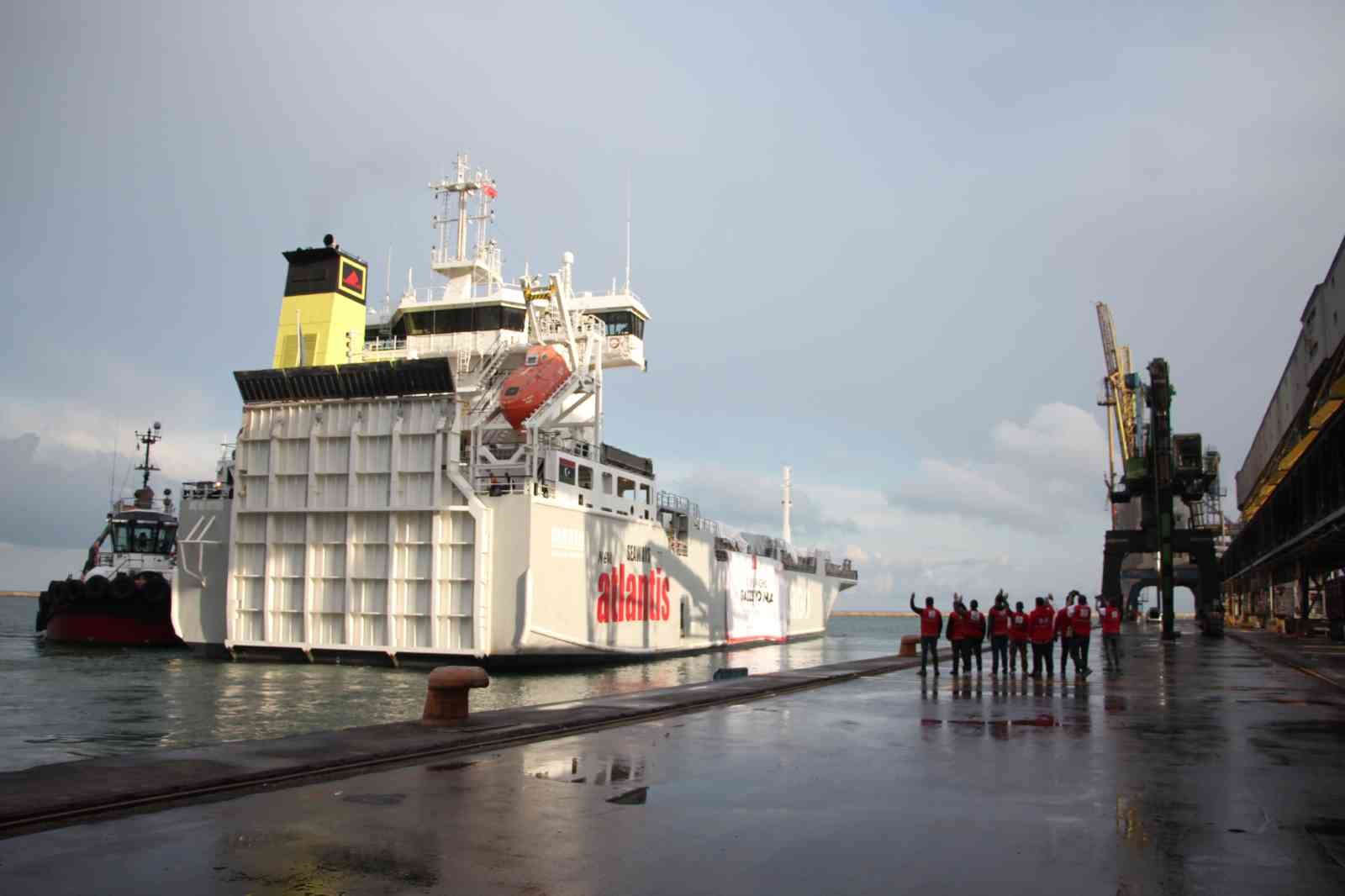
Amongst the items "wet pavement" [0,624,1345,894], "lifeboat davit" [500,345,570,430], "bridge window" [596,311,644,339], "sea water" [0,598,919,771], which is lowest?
"sea water" [0,598,919,771]

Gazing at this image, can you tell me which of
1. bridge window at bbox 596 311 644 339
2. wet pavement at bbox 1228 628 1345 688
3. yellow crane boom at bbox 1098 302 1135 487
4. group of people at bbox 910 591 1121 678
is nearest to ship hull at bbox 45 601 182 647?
bridge window at bbox 596 311 644 339

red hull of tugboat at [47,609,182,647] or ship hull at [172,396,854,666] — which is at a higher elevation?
ship hull at [172,396,854,666]

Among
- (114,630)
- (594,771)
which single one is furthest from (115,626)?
(594,771)

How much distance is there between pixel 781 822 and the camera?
26.8 feet

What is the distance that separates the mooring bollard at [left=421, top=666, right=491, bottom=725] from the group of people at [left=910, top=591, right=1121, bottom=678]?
36.7ft

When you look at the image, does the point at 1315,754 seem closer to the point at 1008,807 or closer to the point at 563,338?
the point at 1008,807

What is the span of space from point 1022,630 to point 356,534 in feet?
69.5

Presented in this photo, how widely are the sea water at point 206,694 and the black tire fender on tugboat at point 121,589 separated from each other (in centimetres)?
467

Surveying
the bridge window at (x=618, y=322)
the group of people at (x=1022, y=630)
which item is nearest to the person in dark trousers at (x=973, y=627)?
the group of people at (x=1022, y=630)

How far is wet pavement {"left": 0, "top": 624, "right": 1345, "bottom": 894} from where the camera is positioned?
21.4 feet

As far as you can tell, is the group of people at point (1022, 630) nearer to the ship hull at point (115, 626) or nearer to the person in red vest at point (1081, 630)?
the person in red vest at point (1081, 630)

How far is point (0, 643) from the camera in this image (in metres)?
53.5

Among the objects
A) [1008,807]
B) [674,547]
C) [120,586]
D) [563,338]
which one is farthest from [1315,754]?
[120,586]

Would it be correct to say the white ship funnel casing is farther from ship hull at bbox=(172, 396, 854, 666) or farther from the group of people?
the group of people
